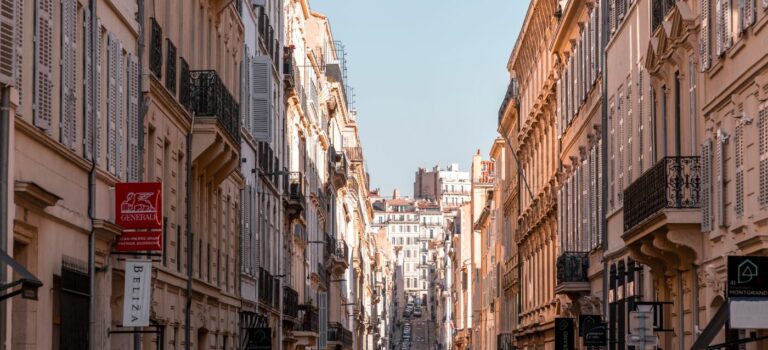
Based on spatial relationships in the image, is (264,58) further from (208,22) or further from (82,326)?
(82,326)

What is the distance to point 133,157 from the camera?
28484 mm

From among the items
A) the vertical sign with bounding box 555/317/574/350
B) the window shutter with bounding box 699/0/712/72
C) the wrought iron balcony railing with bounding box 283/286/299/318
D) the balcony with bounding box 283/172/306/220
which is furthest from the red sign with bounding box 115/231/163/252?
the balcony with bounding box 283/172/306/220

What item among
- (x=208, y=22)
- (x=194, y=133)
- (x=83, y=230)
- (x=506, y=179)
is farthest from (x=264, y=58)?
(x=506, y=179)

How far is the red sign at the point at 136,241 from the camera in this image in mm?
26141

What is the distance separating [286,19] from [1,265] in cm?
4394

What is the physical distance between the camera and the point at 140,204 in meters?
25.7

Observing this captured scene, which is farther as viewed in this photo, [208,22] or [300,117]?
[300,117]

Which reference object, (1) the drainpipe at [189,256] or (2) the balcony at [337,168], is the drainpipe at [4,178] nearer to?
(1) the drainpipe at [189,256]

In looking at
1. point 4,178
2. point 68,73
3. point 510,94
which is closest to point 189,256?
point 68,73

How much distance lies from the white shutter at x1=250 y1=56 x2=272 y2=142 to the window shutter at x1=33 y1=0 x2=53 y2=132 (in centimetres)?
2535

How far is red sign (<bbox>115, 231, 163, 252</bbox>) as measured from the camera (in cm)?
2614

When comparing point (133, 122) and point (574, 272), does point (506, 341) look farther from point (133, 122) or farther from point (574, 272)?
point (133, 122)

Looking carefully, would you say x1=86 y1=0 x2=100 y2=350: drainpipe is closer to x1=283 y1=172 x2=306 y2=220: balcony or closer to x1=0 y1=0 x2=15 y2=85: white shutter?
x1=0 y1=0 x2=15 y2=85: white shutter

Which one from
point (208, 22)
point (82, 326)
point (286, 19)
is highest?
point (286, 19)
